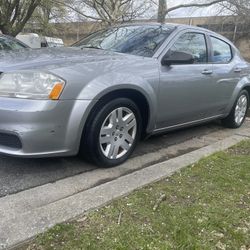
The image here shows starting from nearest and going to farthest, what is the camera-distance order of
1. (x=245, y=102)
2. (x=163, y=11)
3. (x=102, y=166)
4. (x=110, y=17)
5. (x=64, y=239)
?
(x=64, y=239) < (x=102, y=166) < (x=245, y=102) < (x=163, y=11) < (x=110, y=17)

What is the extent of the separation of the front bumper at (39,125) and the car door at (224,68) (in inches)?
96.3

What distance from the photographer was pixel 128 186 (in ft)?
10.1

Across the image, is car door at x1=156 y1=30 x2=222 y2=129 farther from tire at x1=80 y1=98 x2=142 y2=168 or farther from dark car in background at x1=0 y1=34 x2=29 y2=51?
dark car in background at x1=0 y1=34 x2=29 y2=51

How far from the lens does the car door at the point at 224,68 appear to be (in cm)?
498

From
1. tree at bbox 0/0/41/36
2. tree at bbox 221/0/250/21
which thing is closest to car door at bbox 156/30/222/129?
tree at bbox 0/0/41/36

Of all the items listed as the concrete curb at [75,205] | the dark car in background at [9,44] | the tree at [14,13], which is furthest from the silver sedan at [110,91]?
the tree at [14,13]

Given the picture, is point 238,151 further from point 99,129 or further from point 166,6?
point 166,6

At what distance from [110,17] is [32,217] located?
16.7 m

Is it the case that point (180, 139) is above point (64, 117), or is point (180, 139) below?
below

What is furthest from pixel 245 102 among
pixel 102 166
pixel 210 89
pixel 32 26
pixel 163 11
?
pixel 32 26

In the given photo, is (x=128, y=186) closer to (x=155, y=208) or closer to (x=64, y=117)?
(x=155, y=208)

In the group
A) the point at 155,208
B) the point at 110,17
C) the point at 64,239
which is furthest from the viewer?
the point at 110,17

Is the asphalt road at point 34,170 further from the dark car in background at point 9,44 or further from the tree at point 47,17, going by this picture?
the tree at point 47,17

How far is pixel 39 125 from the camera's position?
302 centimetres
